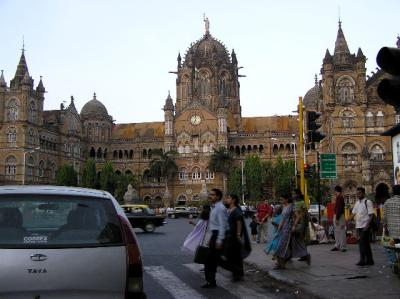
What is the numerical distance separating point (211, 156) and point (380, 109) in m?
24.5

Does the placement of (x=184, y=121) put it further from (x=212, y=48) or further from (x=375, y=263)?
(x=375, y=263)

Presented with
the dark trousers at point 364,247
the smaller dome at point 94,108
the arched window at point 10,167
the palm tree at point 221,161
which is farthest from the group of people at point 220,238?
the smaller dome at point 94,108

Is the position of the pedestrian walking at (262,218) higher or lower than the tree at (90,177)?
lower

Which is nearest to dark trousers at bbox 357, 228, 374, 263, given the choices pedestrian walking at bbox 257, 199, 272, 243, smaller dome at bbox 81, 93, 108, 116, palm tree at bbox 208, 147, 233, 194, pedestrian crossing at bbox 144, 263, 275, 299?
pedestrian crossing at bbox 144, 263, 275, 299

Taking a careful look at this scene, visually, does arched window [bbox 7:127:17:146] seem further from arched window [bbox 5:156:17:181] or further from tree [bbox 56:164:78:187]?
tree [bbox 56:164:78:187]

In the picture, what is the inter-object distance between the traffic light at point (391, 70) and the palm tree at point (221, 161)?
6955 centimetres

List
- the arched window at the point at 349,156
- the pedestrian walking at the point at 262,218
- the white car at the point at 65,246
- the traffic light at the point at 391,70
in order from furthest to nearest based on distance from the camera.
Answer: the arched window at the point at 349,156
the pedestrian walking at the point at 262,218
the traffic light at the point at 391,70
the white car at the point at 65,246

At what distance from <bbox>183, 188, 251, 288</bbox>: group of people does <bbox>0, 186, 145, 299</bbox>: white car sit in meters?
4.63

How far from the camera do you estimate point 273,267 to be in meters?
12.2

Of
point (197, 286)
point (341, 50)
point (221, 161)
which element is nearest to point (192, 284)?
point (197, 286)

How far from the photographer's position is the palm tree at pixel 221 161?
74.6 m

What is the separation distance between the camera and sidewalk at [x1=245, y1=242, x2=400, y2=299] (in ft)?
28.2

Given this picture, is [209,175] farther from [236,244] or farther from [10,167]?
[236,244]

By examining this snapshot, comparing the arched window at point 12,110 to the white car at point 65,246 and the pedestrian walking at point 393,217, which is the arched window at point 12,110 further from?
the white car at point 65,246
